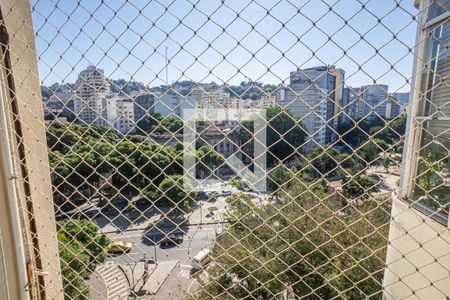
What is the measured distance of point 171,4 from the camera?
84cm

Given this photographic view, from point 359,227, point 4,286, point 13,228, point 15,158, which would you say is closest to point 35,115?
point 15,158

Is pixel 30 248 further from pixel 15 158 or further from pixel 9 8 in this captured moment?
pixel 9 8

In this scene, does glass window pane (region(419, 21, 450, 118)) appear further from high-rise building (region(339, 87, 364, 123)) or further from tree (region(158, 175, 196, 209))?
tree (region(158, 175, 196, 209))

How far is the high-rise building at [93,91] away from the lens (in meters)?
1.05

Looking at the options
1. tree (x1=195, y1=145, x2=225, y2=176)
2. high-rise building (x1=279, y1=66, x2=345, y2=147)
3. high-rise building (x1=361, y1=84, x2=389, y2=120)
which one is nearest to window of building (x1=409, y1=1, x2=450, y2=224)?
high-rise building (x1=361, y1=84, x2=389, y2=120)

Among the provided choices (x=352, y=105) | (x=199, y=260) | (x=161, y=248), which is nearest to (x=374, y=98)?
(x=352, y=105)

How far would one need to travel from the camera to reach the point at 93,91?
3.61 ft

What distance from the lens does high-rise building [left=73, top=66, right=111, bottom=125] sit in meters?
1.05

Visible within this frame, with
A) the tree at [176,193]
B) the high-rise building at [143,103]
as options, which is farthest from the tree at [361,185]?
the high-rise building at [143,103]

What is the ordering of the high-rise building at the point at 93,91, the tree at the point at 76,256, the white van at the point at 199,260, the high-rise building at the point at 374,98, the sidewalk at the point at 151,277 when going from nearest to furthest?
the high-rise building at the point at 374,98, the high-rise building at the point at 93,91, the tree at the point at 76,256, the sidewalk at the point at 151,277, the white van at the point at 199,260

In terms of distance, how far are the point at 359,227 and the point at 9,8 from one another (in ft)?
16.3

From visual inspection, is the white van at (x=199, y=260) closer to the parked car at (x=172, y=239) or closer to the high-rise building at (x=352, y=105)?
the parked car at (x=172, y=239)

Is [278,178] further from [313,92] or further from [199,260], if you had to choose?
[199,260]

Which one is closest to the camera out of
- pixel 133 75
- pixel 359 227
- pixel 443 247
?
pixel 443 247
